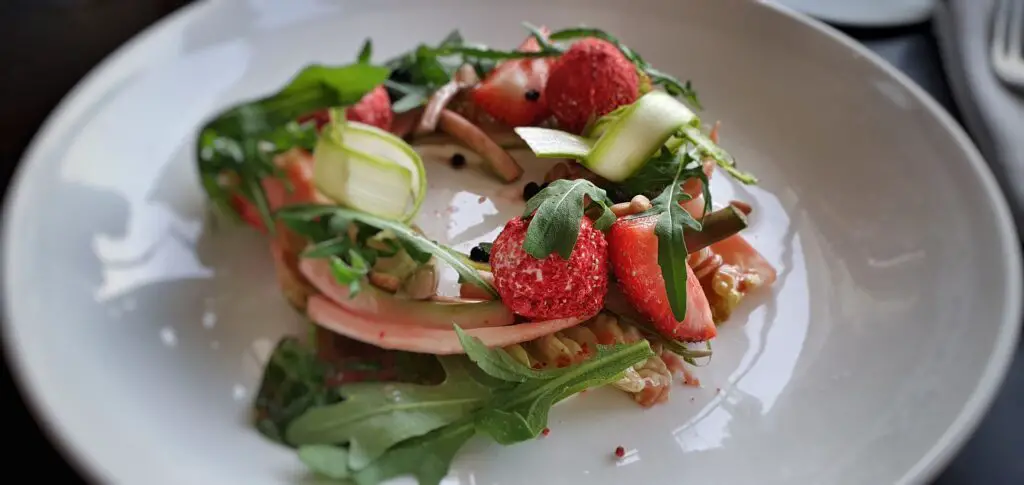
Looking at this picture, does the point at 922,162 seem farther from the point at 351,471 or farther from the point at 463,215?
the point at 351,471

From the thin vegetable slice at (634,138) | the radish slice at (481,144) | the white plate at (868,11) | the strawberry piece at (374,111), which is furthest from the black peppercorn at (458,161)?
the white plate at (868,11)

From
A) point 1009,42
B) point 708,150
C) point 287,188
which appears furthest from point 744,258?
point 1009,42

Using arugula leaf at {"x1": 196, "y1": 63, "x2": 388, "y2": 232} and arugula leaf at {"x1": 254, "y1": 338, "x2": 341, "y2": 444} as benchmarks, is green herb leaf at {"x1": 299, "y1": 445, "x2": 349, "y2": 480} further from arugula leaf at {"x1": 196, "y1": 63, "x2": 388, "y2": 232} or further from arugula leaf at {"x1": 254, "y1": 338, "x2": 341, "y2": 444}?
arugula leaf at {"x1": 196, "y1": 63, "x2": 388, "y2": 232}

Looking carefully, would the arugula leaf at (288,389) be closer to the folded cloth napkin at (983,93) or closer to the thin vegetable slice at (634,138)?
the thin vegetable slice at (634,138)

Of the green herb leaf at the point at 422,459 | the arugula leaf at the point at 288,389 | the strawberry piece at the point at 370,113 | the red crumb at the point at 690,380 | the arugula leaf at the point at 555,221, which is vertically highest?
the arugula leaf at the point at 555,221

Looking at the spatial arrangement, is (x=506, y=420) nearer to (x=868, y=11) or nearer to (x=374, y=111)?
(x=374, y=111)


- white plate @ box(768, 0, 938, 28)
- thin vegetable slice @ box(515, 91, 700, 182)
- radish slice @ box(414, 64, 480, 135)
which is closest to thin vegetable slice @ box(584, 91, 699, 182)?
thin vegetable slice @ box(515, 91, 700, 182)

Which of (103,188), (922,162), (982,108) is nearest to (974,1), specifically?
(982,108)
